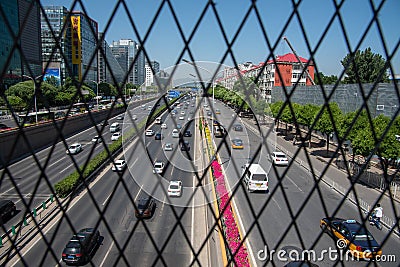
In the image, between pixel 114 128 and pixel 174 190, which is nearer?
pixel 174 190

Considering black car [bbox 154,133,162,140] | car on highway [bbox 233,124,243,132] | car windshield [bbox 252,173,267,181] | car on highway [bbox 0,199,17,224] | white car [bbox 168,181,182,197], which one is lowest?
car on highway [bbox 233,124,243,132]

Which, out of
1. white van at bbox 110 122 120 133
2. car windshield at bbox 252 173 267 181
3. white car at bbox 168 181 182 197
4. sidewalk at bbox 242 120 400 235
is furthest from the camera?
white van at bbox 110 122 120 133

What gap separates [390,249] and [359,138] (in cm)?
305

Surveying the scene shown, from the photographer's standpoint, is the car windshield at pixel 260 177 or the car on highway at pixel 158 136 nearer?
the car windshield at pixel 260 177

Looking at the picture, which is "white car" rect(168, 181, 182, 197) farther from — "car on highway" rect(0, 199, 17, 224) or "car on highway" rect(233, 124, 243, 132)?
"car on highway" rect(233, 124, 243, 132)

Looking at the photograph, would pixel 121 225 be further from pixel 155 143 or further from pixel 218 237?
pixel 155 143

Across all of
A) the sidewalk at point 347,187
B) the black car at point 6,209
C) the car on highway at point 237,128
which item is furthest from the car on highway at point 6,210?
the car on highway at point 237,128

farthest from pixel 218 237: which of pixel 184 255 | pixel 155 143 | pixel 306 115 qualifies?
pixel 155 143

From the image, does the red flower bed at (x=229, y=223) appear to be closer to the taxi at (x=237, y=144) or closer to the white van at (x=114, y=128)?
the taxi at (x=237, y=144)

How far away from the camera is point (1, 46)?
12430 millimetres

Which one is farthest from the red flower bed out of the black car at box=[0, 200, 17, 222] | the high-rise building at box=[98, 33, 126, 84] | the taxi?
the black car at box=[0, 200, 17, 222]

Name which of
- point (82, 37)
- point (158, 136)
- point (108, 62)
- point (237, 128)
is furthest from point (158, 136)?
point (108, 62)

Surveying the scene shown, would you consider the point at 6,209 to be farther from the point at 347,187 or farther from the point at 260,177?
the point at 347,187

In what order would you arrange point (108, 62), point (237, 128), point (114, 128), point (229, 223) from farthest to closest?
point (114, 128)
point (237, 128)
point (229, 223)
point (108, 62)
